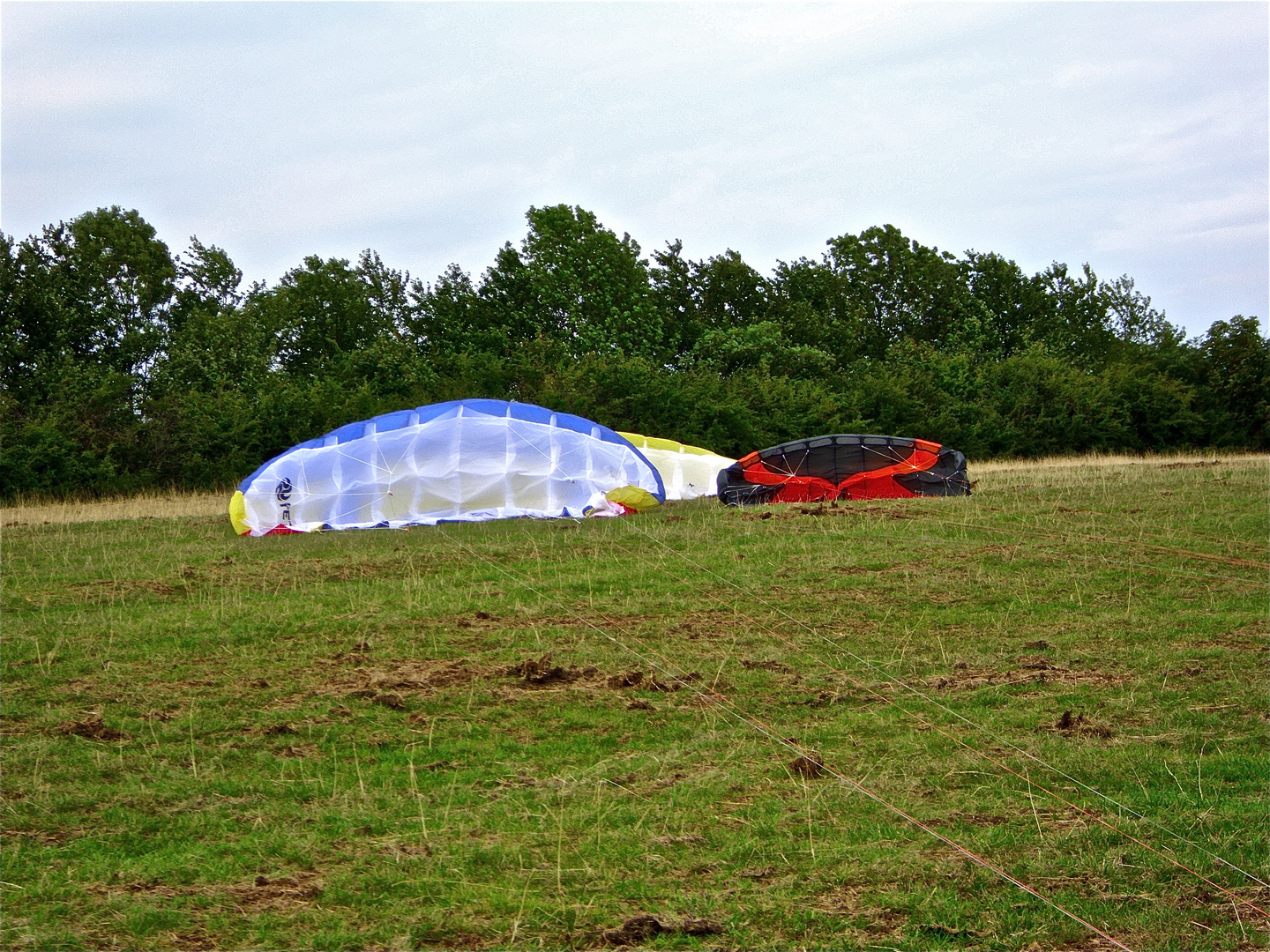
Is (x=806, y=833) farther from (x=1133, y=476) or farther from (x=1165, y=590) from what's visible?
(x=1133, y=476)

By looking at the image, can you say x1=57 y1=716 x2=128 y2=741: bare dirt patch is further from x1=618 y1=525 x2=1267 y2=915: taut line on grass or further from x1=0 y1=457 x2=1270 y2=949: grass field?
x1=618 y1=525 x2=1267 y2=915: taut line on grass

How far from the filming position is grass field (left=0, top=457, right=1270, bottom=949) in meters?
5.02

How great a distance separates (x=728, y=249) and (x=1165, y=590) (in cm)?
4816

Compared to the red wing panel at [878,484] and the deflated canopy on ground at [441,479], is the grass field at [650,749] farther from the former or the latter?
the red wing panel at [878,484]

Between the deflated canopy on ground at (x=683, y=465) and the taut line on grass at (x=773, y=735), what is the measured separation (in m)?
10.3

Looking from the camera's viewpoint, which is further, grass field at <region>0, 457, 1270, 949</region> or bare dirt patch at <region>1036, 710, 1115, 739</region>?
bare dirt patch at <region>1036, 710, 1115, 739</region>

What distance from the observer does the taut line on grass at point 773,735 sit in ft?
16.5

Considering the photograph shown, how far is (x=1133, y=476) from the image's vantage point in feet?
67.9

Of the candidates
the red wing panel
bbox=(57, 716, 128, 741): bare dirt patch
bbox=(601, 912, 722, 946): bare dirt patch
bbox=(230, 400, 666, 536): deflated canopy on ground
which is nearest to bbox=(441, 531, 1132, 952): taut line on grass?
bbox=(601, 912, 722, 946): bare dirt patch

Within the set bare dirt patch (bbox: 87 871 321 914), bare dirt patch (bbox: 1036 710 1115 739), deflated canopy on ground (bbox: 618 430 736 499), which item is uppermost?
deflated canopy on ground (bbox: 618 430 736 499)

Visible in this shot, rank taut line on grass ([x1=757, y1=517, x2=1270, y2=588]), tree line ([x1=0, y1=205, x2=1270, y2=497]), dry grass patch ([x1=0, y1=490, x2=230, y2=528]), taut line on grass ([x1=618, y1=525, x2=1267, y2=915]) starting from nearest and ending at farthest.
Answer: taut line on grass ([x1=618, y1=525, x2=1267, y2=915]) < taut line on grass ([x1=757, y1=517, x2=1270, y2=588]) < dry grass patch ([x1=0, y1=490, x2=230, y2=528]) < tree line ([x1=0, y1=205, x2=1270, y2=497])

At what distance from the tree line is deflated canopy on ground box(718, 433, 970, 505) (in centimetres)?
1215

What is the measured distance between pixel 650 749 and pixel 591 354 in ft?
93.7

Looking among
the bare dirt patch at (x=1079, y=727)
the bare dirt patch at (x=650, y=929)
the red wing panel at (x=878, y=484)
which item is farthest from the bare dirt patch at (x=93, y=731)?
the red wing panel at (x=878, y=484)
